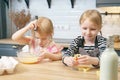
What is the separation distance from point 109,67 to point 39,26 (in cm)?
99

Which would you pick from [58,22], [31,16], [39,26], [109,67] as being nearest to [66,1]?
[58,22]

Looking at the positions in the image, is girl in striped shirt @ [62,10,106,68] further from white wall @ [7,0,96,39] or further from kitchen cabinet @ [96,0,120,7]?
white wall @ [7,0,96,39]

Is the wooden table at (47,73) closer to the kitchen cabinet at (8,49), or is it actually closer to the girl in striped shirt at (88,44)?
the girl in striped shirt at (88,44)

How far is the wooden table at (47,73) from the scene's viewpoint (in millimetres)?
1240

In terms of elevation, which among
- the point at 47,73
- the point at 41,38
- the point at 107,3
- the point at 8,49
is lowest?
the point at 8,49

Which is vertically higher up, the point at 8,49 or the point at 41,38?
the point at 41,38

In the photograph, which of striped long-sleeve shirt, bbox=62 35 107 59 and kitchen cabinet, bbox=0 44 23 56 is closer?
striped long-sleeve shirt, bbox=62 35 107 59

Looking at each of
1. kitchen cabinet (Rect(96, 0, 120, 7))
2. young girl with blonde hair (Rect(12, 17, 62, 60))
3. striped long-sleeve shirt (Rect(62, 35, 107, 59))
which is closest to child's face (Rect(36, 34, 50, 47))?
young girl with blonde hair (Rect(12, 17, 62, 60))

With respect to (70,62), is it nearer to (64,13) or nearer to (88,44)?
(88,44)

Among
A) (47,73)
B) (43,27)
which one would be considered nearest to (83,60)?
(47,73)

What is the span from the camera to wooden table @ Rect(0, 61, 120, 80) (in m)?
1.24

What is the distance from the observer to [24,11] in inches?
141

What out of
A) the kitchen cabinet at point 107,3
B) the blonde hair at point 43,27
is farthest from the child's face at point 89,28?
the kitchen cabinet at point 107,3

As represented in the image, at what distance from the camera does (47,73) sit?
1339 millimetres
